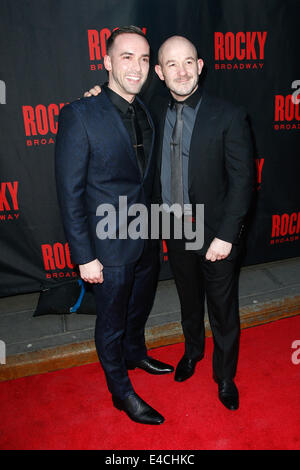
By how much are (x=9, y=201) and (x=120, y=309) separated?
164 cm

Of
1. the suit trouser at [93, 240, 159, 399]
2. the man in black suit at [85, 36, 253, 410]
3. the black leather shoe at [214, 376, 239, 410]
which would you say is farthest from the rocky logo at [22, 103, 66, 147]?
the black leather shoe at [214, 376, 239, 410]

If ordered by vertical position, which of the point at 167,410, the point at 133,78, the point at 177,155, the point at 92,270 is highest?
the point at 133,78

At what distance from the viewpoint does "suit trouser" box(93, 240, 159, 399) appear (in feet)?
5.97

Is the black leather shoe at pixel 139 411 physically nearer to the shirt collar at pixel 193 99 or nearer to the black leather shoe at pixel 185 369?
the black leather shoe at pixel 185 369

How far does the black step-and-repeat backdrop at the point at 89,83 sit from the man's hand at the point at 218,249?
62.6 inches

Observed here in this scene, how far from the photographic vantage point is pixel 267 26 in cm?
307

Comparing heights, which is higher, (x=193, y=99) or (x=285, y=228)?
(x=193, y=99)

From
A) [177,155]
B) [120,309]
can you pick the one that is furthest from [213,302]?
[177,155]

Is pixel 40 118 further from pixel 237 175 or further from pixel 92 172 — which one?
pixel 237 175

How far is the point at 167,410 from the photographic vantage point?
2088mm

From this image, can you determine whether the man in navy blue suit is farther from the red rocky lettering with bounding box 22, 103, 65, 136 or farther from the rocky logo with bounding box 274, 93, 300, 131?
the rocky logo with bounding box 274, 93, 300, 131

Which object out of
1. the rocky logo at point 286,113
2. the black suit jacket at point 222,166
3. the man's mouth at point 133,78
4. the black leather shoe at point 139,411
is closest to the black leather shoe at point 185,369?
the black leather shoe at point 139,411

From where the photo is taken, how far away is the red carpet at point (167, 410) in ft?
6.19

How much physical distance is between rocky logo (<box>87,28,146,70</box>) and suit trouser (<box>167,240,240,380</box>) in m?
1.66
